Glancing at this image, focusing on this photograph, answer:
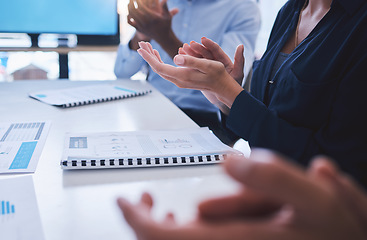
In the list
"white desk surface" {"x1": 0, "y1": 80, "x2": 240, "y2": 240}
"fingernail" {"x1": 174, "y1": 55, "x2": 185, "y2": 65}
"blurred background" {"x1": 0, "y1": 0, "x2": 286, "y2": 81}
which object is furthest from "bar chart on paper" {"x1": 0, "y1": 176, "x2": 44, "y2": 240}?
"blurred background" {"x1": 0, "y1": 0, "x2": 286, "y2": 81}

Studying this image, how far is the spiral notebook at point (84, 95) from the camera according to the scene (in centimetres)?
118

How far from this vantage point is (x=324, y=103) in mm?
783

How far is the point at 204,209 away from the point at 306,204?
0.06 m

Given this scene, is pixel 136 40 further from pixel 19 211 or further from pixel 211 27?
pixel 19 211

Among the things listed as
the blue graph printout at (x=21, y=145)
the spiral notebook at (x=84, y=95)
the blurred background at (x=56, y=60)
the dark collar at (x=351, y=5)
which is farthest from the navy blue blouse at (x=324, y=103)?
the blurred background at (x=56, y=60)

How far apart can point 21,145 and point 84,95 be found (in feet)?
1.75

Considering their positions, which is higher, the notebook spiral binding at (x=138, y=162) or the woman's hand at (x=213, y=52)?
the woman's hand at (x=213, y=52)

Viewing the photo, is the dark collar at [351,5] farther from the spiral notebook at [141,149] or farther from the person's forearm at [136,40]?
the person's forearm at [136,40]

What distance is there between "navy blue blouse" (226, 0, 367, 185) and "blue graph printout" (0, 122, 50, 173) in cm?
46

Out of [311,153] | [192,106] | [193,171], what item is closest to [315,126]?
[311,153]

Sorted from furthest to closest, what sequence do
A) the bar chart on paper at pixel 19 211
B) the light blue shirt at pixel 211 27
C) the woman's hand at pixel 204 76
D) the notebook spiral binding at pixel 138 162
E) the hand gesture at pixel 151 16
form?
the light blue shirt at pixel 211 27 → the hand gesture at pixel 151 16 → the woman's hand at pixel 204 76 → the notebook spiral binding at pixel 138 162 → the bar chart on paper at pixel 19 211

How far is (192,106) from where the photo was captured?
5.29ft

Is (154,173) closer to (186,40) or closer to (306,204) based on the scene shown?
(306,204)

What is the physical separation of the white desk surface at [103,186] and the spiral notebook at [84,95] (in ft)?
0.47
